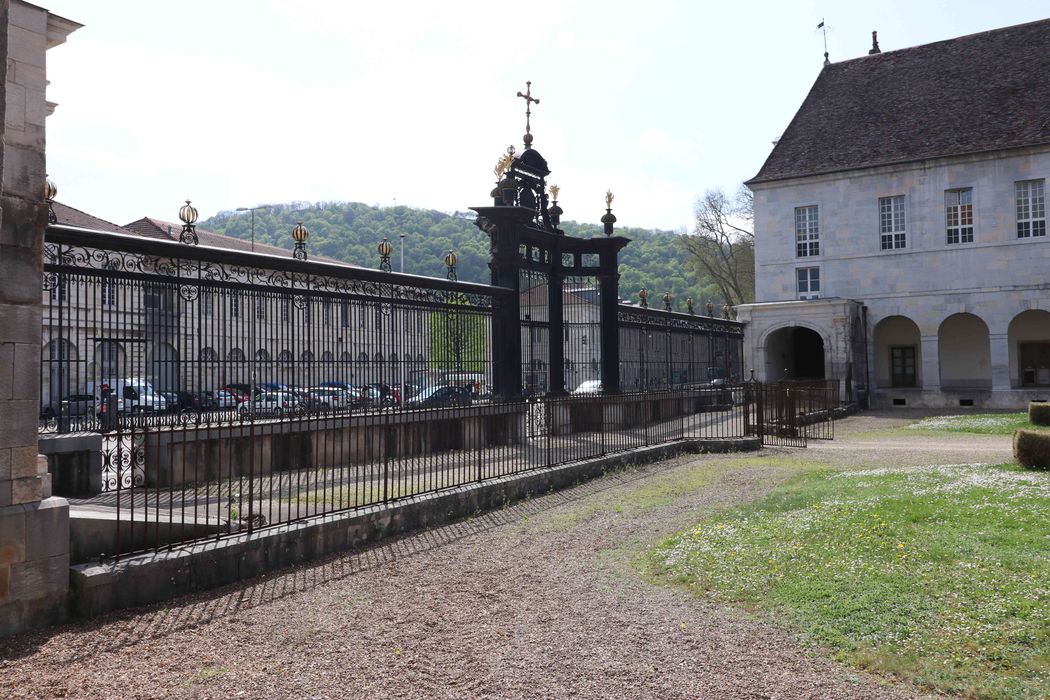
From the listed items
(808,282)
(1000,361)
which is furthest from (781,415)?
(808,282)

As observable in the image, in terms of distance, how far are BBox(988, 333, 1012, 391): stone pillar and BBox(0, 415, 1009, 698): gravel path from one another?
31010 millimetres

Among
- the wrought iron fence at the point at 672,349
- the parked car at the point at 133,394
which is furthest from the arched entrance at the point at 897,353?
the parked car at the point at 133,394

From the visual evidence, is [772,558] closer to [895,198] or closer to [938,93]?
[895,198]

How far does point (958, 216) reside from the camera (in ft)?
111

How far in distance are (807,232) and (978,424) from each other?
16237 millimetres

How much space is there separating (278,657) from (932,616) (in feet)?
16.2

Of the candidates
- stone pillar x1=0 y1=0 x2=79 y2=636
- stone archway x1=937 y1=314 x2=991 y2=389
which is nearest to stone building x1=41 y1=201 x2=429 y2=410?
stone pillar x1=0 y1=0 x2=79 y2=636

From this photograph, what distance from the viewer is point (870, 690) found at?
471cm

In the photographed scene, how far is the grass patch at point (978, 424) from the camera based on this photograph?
72.1 feet

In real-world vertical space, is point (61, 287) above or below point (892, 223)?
below

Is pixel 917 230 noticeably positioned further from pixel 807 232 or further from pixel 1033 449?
pixel 1033 449

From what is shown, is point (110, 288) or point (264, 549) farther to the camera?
point (110, 288)

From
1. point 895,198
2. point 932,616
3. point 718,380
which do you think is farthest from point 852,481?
point 895,198

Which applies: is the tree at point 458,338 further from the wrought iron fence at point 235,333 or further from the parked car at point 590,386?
the parked car at point 590,386
